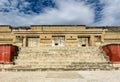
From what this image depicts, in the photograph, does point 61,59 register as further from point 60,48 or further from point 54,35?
point 54,35

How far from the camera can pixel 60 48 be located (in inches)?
781

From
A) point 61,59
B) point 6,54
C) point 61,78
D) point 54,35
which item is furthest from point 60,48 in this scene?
point 61,78

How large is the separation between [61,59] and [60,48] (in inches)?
127

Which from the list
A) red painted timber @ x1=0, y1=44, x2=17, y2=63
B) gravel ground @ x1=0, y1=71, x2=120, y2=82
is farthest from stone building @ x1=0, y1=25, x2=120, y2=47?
gravel ground @ x1=0, y1=71, x2=120, y2=82

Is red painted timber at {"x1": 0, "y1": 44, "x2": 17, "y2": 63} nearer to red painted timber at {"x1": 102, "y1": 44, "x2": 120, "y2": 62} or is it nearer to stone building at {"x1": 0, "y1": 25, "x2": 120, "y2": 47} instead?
red painted timber at {"x1": 102, "y1": 44, "x2": 120, "y2": 62}

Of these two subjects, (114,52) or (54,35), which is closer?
(114,52)

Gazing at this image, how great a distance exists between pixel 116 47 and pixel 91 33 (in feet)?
45.7

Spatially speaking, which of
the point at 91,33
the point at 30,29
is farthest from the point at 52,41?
the point at 91,33

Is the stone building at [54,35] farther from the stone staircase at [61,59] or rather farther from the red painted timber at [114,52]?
the red painted timber at [114,52]

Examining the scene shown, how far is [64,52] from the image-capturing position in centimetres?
1848

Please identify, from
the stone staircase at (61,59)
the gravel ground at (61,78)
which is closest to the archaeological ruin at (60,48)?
the stone staircase at (61,59)

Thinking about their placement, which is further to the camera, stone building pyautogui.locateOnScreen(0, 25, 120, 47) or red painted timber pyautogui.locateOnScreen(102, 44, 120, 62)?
stone building pyautogui.locateOnScreen(0, 25, 120, 47)

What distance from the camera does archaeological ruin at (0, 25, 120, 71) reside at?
14.9 m

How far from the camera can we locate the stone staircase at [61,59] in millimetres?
14500
